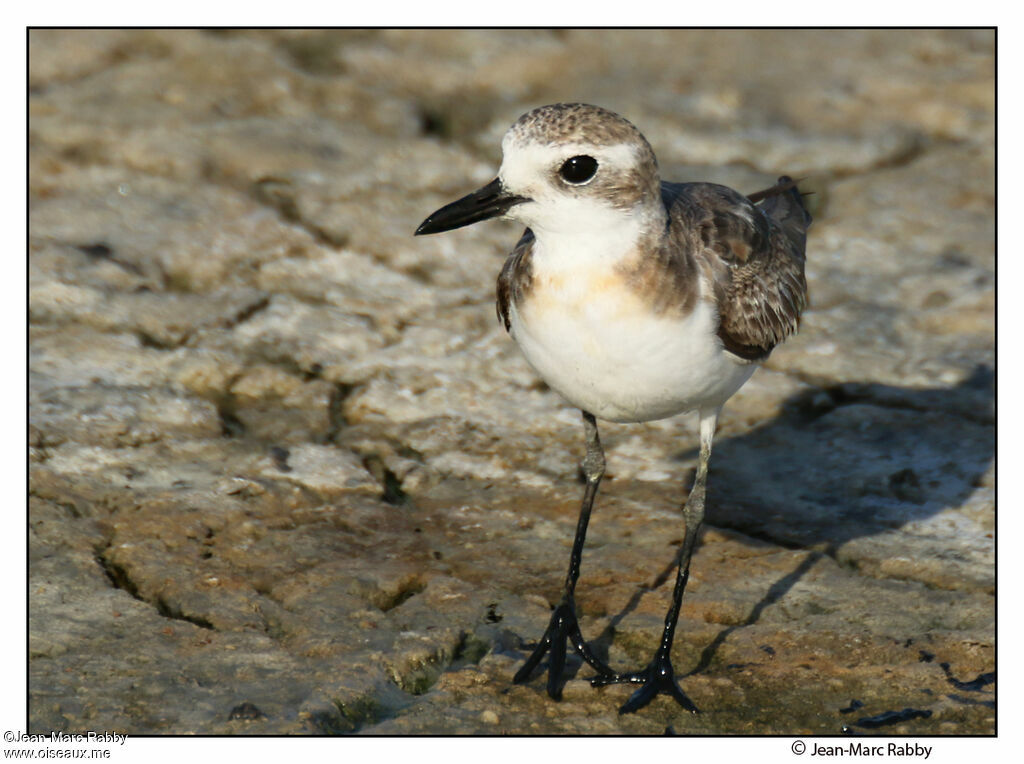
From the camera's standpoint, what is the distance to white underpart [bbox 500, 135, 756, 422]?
3.98 m

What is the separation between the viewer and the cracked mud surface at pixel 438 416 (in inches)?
162

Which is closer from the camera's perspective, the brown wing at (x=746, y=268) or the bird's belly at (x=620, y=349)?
the bird's belly at (x=620, y=349)

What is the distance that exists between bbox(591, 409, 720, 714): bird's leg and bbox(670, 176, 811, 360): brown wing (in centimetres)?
37

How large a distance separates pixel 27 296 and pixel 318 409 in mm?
1435

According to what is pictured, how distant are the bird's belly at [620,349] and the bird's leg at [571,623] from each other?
40 centimetres

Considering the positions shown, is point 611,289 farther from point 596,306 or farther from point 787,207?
point 787,207

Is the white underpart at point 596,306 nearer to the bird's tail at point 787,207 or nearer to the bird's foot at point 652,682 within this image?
the bird's foot at point 652,682

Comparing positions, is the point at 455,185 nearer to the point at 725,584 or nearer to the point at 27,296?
the point at 27,296

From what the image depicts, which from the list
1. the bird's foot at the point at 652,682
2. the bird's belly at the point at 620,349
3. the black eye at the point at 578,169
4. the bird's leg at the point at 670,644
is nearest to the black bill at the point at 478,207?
the black eye at the point at 578,169

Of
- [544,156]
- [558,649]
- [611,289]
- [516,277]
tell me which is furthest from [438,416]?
[544,156]

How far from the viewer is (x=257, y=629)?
4.25 meters

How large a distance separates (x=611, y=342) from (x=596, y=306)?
123mm

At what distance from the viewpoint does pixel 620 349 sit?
402 centimetres

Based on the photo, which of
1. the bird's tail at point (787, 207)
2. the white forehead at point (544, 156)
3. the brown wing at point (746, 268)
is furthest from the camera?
the bird's tail at point (787, 207)
